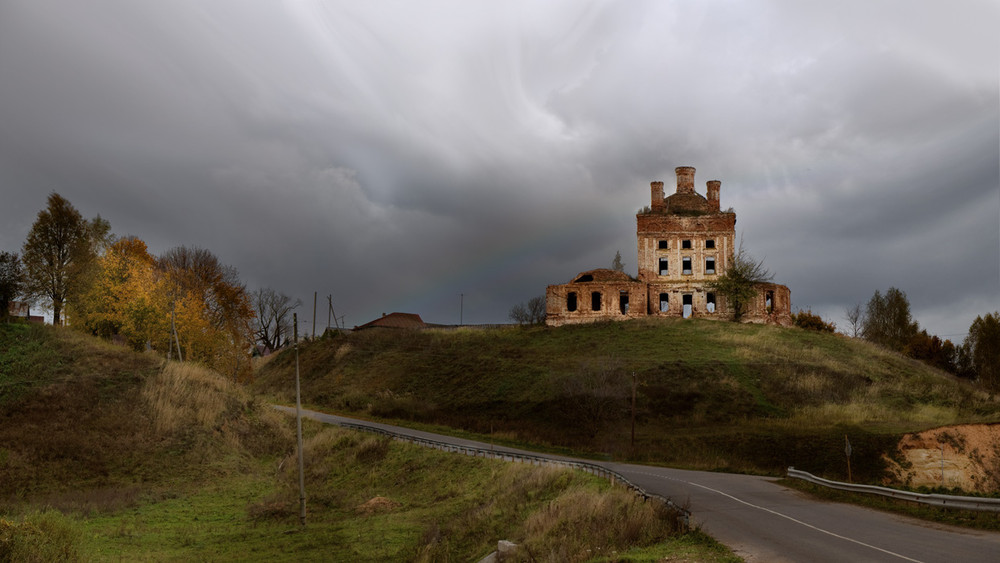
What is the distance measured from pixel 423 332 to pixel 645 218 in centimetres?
3004

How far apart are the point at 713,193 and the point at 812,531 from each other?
228ft

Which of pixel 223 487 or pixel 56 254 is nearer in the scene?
pixel 223 487

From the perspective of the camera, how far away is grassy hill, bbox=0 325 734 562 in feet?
68.3

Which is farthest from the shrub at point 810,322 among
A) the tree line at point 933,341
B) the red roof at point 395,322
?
the red roof at point 395,322

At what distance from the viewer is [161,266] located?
7169cm

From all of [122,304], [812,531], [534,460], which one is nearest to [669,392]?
[534,460]

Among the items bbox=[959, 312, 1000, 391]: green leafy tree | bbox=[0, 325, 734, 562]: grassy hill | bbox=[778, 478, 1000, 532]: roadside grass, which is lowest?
bbox=[0, 325, 734, 562]: grassy hill

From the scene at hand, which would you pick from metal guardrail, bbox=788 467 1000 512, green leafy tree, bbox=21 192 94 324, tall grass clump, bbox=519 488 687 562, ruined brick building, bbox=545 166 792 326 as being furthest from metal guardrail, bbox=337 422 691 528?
ruined brick building, bbox=545 166 792 326

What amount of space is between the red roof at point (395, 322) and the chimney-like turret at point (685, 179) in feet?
147

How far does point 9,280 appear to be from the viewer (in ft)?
164

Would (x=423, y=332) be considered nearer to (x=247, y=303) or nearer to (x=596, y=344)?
(x=247, y=303)

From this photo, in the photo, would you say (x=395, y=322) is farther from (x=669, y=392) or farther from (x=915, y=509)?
(x=915, y=509)

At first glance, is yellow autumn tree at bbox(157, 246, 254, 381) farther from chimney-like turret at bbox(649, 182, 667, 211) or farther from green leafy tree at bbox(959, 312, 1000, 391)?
green leafy tree at bbox(959, 312, 1000, 391)

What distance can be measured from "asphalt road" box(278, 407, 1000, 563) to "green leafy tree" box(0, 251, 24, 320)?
153 ft
